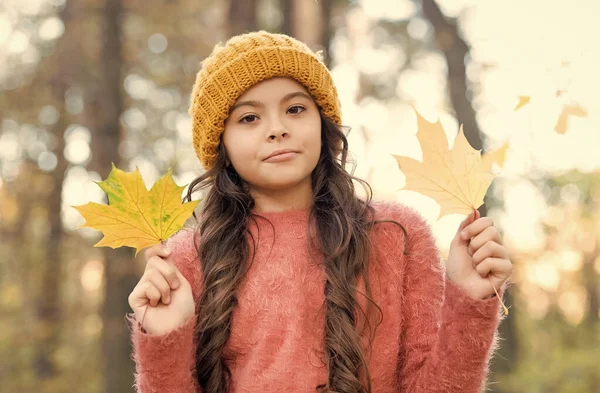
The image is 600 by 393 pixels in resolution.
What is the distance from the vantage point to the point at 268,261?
2.26 metres

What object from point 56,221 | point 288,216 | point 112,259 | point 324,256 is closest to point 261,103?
point 288,216

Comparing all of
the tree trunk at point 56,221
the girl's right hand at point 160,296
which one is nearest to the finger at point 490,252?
the girl's right hand at point 160,296

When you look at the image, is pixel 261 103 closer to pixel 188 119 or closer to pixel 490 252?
pixel 490 252

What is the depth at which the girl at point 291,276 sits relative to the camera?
79.0 inches

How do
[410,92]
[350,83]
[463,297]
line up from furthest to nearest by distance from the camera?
[410,92]
[350,83]
[463,297]

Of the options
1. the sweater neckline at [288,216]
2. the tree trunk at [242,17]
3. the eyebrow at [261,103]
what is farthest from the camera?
the tree trunk at [242,17]

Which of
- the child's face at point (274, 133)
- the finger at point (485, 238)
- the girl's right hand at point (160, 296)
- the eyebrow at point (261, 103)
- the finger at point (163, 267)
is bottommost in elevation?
the girl's right hand at point (160, 296)

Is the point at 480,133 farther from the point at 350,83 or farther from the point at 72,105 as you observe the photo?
the point at 72,105

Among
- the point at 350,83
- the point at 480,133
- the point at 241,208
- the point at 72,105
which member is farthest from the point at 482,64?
the point at 72,105

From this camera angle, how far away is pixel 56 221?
11.4 m

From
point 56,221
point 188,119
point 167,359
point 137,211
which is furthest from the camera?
point 56,221

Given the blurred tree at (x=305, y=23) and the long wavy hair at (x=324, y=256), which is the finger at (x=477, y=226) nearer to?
the long wavy hair at (x=324, y=256)

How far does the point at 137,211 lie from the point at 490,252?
100 cm

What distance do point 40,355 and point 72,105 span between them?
4278 mm
